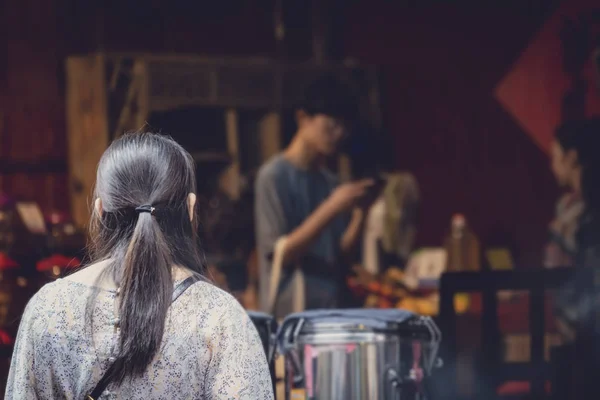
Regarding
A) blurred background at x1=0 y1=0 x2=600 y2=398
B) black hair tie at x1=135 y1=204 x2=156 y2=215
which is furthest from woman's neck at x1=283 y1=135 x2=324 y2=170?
black hair tie at x1=135 y1=204 x2=156 y2=215

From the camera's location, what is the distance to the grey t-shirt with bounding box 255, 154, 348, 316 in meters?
5.20

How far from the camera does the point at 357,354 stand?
3.65 m

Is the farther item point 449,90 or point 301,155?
point 449,90

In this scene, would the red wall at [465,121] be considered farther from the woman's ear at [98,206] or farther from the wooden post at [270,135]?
the woman's ear at [98,206]

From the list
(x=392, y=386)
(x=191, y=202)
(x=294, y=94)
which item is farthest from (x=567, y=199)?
(x=191, y=202)

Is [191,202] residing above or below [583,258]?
above

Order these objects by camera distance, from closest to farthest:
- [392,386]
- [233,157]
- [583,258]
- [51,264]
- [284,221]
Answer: [392,386] < [51,264] < [284,221] < [583,258] < [233,157]

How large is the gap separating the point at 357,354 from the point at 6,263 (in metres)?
1.64

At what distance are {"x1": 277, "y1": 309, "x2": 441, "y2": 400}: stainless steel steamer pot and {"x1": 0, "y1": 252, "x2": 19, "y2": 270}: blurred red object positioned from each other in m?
1.36

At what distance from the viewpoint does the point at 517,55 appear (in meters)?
8.49

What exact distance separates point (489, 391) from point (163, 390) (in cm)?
284

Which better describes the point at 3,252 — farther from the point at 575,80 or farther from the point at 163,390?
the point at 575,80

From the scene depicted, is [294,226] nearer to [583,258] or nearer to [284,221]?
[284,221]

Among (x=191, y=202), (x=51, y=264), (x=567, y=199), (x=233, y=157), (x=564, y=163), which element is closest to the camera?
(x=191, y=202)
